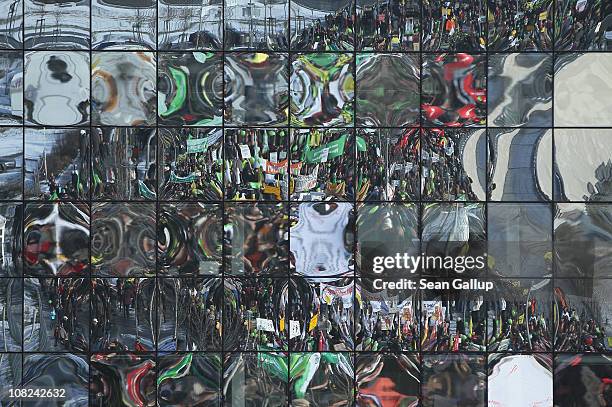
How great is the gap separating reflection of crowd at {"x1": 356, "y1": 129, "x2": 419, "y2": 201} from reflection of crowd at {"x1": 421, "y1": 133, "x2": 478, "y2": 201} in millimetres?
96

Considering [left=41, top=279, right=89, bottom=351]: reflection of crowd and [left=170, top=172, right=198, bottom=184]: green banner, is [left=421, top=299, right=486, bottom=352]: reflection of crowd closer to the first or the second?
[left=170, top=172, right=198, bottom=184]: green banner

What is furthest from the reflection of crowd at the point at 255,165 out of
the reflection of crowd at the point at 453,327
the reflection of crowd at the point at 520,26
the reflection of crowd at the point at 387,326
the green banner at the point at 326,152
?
the reflection of crowd at the point at 520,26

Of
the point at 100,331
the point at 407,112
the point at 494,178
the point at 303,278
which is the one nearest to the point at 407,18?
the point at 407,112

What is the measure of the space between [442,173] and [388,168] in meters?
0.51

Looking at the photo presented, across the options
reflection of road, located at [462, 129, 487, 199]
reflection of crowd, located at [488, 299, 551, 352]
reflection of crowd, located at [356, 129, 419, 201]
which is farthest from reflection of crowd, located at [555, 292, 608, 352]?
reflection of crowd, located at [356, 129, 419, 201]

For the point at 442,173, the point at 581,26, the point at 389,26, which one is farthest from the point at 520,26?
the point at 442,173

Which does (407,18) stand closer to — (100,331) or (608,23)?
(608,23)

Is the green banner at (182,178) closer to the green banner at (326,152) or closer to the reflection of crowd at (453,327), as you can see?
the green banner at (326,152)

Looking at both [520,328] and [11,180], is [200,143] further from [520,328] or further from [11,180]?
[520,328]

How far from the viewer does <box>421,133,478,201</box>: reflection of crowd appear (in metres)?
6.92

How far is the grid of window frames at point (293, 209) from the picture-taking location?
687 cm

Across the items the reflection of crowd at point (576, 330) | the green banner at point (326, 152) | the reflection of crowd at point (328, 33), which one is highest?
the reflection of crowd at point (328, 33)

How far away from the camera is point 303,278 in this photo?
22.6 ft

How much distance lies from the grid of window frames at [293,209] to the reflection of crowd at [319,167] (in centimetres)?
2
